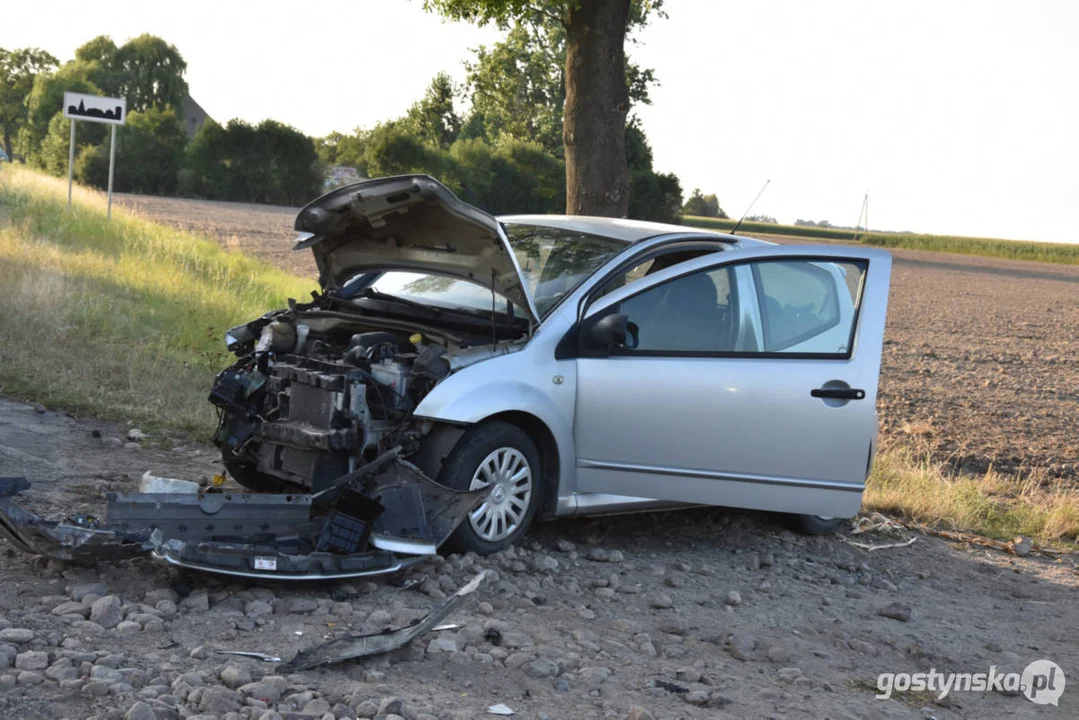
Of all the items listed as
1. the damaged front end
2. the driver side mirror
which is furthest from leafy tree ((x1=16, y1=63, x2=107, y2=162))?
the driver side mirror

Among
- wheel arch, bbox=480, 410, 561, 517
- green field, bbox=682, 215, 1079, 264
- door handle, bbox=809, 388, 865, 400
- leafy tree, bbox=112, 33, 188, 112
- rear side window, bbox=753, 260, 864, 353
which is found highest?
leafy tree, bbox=112, 33, 188, 112

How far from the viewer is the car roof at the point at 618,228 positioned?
7156 mm

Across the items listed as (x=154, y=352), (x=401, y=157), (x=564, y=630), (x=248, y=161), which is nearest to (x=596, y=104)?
(x=154, y=352)

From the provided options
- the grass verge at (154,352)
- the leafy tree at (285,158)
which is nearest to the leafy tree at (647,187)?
the leafy tree at (285,158)

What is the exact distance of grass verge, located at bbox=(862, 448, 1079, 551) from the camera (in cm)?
895

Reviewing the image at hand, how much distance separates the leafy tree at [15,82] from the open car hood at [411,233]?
11623 centimetres

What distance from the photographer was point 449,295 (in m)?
7.02

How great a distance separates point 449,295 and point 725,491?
1.98m

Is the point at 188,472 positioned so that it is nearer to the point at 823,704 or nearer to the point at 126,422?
the point at 126,422

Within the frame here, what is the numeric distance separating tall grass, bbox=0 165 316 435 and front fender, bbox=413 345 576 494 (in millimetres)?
3661

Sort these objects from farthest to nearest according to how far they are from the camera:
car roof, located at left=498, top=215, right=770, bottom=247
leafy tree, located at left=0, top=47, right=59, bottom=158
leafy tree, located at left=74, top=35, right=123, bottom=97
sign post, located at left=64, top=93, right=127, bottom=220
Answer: leafy tree, located at left=0, top=47, right=59, bottom=158 → leafy tree, located at left=74, top=35, right=123, bottom=97 → sign post, located at left=64, top=93, right=127, bottom=220 → car roof, located at left=498, top=215, right=770, bottom=247

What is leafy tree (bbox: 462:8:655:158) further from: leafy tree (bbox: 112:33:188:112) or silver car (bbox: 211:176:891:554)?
silver car (bbox: 211:176:891:554)

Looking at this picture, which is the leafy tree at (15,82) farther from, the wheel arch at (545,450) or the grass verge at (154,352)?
the wheel arch at (545,450)

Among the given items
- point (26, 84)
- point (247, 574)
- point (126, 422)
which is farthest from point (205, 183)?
point (247, 574)
